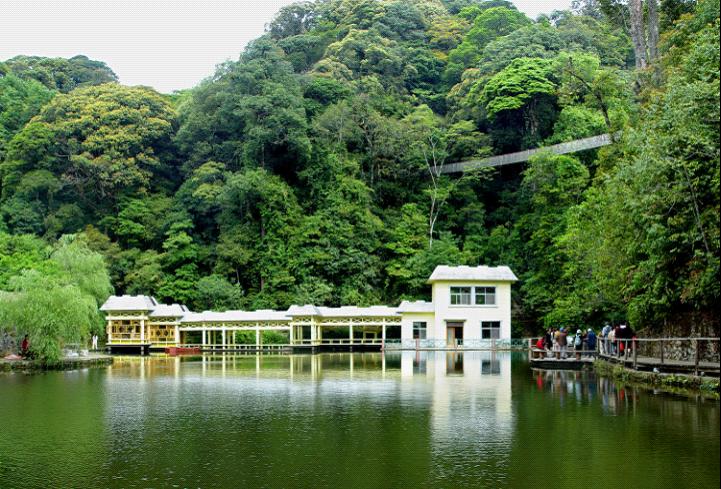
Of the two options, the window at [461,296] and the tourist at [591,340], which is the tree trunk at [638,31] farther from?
the window at [461,296]

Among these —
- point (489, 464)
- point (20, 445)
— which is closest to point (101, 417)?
point (20, 445)

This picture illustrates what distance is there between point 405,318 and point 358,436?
35.9m

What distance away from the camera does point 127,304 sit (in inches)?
1944

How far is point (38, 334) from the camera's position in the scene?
30641 mm

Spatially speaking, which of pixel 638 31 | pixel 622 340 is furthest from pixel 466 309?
pixel 622 340

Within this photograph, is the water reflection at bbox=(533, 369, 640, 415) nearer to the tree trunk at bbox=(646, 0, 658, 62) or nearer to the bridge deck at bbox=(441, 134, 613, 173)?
the tree trunk at bbox=(646, 0, 658, 62)

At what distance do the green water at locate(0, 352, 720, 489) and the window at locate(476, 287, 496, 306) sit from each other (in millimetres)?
26108

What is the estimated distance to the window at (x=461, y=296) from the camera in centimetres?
4912

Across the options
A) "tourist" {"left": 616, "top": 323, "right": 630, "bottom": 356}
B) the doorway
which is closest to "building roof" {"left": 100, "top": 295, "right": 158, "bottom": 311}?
the doorway

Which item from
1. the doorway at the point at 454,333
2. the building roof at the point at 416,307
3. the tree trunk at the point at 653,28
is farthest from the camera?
the building roof at the point at 416,307

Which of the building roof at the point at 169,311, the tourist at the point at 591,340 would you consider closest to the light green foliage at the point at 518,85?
the building roof at the point at 169,311

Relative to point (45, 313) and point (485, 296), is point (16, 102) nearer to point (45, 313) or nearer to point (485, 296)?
point (45, 313)

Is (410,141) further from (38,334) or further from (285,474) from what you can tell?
(285,474)

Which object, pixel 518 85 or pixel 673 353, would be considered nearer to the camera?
pixel 673 353
